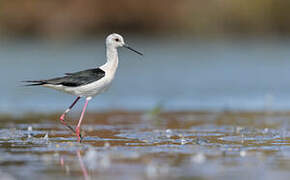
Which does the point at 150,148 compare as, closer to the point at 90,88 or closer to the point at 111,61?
the point at 90,88

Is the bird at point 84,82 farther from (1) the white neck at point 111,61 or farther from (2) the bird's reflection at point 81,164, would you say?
(2) the bird's reflection at point 81,164

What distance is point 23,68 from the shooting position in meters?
22.3

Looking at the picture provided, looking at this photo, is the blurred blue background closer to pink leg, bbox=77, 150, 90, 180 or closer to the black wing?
the black wing

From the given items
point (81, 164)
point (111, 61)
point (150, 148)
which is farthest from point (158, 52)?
point (81, 164)

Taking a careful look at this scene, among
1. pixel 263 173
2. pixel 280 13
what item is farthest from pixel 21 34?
pixel 263 173

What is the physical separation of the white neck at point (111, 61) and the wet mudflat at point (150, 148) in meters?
1.00

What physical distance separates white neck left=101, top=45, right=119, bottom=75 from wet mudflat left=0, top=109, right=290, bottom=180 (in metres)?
1.00

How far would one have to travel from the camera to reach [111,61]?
1002cm

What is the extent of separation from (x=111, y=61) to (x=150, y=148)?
2228 mm

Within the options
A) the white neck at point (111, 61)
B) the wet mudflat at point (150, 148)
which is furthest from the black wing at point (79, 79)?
the wet mudflat at point (150, 148)

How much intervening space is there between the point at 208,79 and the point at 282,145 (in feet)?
36.0

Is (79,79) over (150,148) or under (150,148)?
over

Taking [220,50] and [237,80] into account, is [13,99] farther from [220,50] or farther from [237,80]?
[220,50]

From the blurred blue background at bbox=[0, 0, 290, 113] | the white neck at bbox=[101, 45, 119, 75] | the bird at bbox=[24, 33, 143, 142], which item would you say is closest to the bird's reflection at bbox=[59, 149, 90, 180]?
the bird at bbox=[24, 33, 143, 142]
